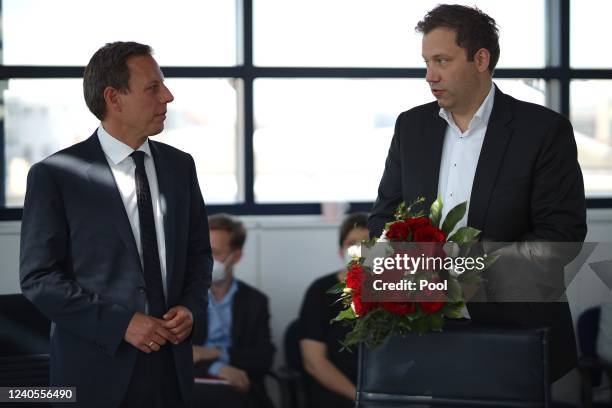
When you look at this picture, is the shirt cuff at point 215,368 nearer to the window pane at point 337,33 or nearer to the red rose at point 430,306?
the window pane at point 337,33

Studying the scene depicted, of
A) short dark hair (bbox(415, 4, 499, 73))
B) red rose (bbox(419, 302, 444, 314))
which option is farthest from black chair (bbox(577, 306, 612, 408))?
red rose (bbox(419, 302, 444, 314))

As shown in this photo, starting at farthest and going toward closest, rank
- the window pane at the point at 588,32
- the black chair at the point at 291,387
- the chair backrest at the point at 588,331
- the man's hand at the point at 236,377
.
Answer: the window pane at the point at 588,32
the chair backrest at the point at 588,331
the man's hand at the point at 236,377
the black chair at the point at 291,387

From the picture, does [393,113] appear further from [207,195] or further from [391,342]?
[391,342]

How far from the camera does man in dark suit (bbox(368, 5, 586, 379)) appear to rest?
8.29 feet

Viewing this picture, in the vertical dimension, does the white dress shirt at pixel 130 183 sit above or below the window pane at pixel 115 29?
below

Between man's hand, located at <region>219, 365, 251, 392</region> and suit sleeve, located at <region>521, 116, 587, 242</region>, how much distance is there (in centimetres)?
205

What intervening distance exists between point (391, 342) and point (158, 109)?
85cm

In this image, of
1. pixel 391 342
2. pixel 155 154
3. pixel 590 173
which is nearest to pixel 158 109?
pixel 155 154

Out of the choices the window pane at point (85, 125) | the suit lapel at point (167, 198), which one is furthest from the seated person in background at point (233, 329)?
the suit lapel at point (167, 198)

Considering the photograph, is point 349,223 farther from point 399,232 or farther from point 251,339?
point 399,232

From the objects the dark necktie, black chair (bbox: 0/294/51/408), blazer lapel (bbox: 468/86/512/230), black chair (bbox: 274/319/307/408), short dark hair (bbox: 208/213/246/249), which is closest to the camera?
the dark necktie

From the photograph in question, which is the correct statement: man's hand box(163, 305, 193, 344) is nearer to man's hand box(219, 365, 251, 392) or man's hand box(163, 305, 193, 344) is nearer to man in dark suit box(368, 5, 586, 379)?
man in dark suit box(368, 5, 586, 379)

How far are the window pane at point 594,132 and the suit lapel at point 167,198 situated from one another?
329 cm

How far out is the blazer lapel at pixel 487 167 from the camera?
2559 mm
